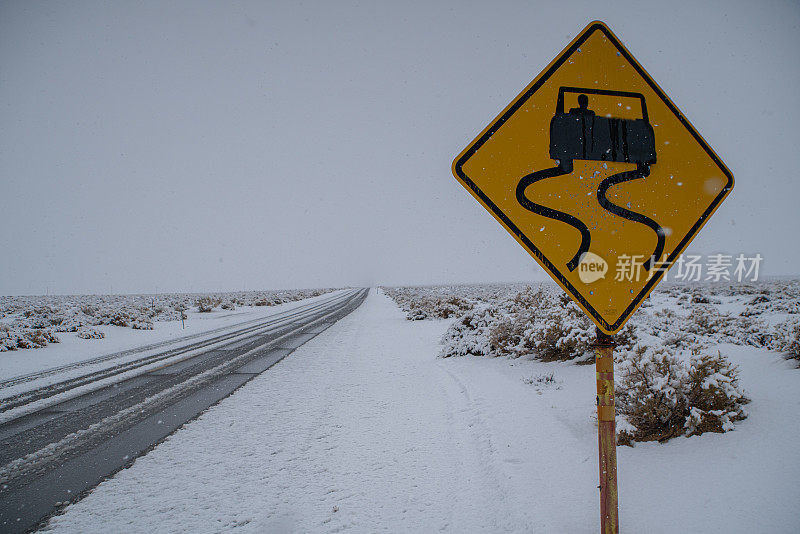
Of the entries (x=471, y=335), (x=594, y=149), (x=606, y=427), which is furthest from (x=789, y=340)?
(x=594, y=149)

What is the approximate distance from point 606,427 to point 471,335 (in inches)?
286

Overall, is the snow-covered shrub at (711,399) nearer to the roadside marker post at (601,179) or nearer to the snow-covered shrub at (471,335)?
the roadside marker post at (601,179)

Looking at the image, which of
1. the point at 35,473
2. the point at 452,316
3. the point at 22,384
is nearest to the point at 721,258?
the point at 35,473

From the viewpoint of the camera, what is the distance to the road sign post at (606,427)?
5.56 ft

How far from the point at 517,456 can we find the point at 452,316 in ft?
48.8

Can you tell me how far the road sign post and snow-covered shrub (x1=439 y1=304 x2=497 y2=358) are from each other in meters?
6.48

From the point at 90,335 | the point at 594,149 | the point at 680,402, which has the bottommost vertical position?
the point at 90,335

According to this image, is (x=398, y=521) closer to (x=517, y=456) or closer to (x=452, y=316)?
(x=517, y=456)

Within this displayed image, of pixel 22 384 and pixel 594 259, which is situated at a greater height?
pixel 594 259

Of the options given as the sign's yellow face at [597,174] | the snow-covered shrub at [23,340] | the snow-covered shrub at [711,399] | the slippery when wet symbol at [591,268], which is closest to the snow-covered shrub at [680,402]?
the snow-covered shrub at [711,399]

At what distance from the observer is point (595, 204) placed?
68.9 inches

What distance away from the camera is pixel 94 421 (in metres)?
4.76

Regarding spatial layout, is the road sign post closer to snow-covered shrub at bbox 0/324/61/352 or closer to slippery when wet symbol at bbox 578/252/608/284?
slippery when wet symbol at bbox 578/252/608/284

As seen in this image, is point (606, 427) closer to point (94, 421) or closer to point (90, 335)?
point (94, 421)
